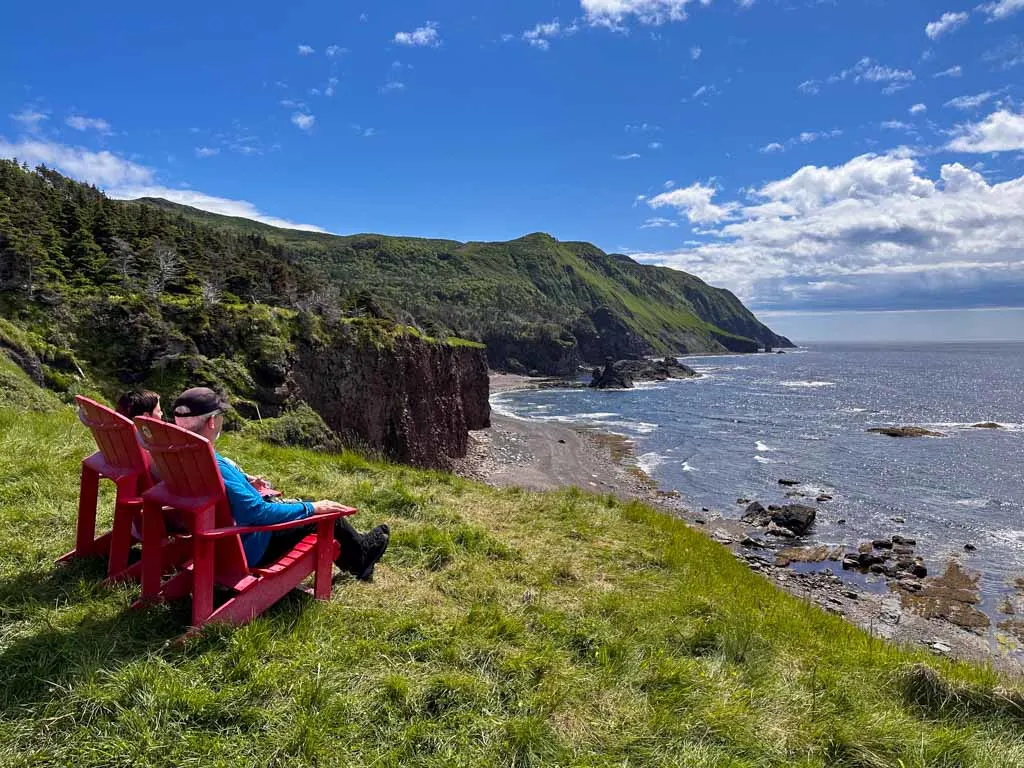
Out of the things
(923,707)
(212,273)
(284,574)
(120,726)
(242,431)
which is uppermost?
(212,273)

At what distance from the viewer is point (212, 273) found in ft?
120

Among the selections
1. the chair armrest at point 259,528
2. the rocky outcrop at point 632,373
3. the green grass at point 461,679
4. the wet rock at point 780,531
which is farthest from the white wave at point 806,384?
the chair armrest at point 259,528

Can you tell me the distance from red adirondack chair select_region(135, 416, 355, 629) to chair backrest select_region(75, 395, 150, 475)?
0.58m

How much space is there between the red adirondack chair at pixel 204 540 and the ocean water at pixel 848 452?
95.1ft

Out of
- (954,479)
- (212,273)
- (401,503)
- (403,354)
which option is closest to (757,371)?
(954,479)

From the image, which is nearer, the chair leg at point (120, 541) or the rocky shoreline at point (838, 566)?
the chair leg at point (120, 541)

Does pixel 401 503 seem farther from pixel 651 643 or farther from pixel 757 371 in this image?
pixel 757 371

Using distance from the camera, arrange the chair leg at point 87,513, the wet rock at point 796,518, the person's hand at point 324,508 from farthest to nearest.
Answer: the wet rock at point 796,518 < the chair leg at point 87,513 < the person's hand at point 324,508

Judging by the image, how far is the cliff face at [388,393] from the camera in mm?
32562

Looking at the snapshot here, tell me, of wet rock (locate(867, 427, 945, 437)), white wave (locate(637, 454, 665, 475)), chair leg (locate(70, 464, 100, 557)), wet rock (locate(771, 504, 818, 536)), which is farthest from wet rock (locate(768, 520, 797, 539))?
wet rock (locate(867, 427, 945, 437))

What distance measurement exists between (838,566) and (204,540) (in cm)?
2955

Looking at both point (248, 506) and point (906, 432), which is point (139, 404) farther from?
point (906, 432)

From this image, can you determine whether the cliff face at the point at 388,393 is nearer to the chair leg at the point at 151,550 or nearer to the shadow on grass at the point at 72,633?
the shadow on grass at the point at 72,633

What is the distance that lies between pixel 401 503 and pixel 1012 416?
89.5 meters
